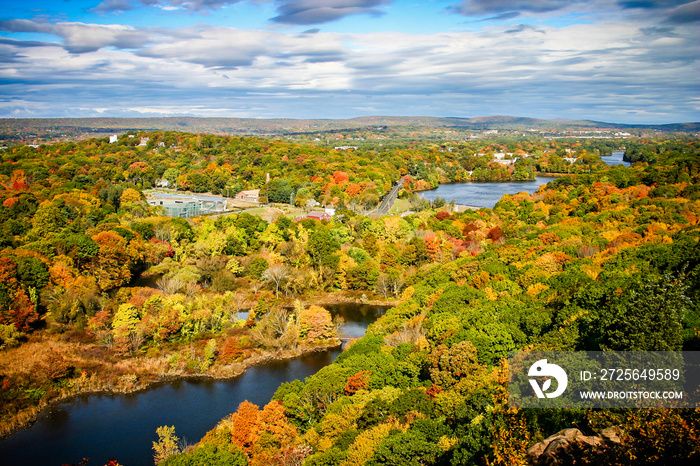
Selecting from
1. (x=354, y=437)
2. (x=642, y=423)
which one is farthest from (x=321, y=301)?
(x=642, y=423)

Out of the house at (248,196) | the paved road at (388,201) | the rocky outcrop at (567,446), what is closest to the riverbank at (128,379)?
the rocky outcrop at (567,446)

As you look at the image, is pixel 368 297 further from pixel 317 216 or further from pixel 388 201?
pixel 388 201

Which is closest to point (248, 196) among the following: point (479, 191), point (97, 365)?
point (479, 191)

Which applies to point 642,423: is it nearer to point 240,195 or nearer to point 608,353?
point 608,353

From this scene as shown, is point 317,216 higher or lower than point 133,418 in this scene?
higher

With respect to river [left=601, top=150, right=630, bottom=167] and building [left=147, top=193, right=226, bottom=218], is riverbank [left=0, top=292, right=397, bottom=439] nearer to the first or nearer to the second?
building [left=147, top=193, right=226, bottom=218]

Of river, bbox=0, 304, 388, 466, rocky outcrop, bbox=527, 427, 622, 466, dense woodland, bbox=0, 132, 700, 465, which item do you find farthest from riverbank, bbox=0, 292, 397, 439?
rocky outcrop, bbox=527, 427, 622, 466

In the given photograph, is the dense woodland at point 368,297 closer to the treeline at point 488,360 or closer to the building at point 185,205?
the treeline at point 488,360
